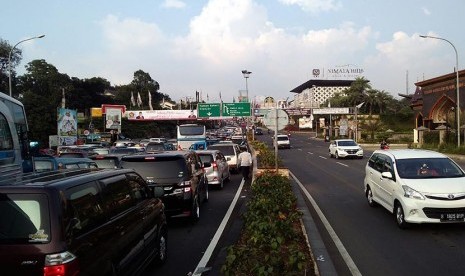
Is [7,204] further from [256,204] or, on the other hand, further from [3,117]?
[3,117]

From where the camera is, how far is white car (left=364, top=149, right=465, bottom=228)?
887 centimetres

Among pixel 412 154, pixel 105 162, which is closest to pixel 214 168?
pixel 105 162

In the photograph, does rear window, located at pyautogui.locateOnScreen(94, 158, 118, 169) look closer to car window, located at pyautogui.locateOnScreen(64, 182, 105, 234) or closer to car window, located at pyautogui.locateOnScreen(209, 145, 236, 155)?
car window, located at pyautogui.locateOnScreen(209, 145, 236, 155)

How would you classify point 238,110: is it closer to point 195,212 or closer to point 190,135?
point 190,135

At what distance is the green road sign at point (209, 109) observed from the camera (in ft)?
188

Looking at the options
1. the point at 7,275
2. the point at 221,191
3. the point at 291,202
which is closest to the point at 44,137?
the point at 221,191

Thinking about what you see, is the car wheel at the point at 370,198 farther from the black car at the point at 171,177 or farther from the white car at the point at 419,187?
the black car at the point at 171,177

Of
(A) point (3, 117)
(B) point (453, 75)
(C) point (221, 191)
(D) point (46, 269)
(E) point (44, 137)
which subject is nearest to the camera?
(D) point (46, 269)

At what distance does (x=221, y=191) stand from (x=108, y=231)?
1231cm

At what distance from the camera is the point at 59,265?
391 cm

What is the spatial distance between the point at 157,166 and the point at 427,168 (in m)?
5.92

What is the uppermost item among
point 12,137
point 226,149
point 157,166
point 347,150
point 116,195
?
point 12,137

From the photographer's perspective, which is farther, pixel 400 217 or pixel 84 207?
pixel 400 217

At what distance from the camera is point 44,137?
179 ft
